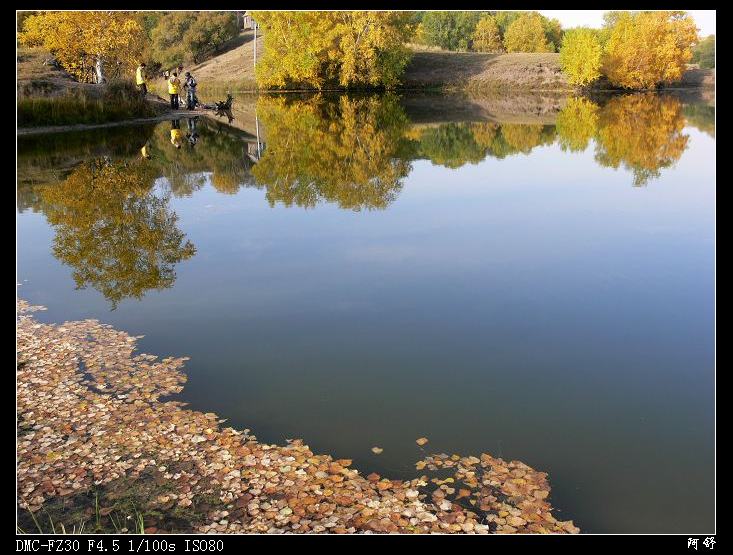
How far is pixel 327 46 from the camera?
2362 inches

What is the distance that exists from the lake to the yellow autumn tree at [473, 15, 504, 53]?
80.6m

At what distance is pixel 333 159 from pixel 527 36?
3067 inches

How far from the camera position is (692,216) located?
15258mm

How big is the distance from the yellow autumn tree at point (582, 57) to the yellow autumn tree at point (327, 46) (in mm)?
15879

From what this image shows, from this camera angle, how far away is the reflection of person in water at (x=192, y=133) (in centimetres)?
2808

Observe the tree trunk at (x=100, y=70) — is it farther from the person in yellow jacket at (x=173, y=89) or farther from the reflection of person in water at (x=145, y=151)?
the reflection of person in water at (x=145, y=151)

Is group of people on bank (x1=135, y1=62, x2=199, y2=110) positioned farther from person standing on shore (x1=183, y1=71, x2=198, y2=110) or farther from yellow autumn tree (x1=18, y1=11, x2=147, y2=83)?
yellow autumn tree (x1=18, y1=11, x2=147, y2=83)

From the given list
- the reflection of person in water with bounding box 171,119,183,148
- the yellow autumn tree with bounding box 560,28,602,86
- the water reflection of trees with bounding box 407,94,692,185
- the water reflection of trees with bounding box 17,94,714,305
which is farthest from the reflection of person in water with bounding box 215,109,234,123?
the yellow autumn tree with bounding box 560,28,602,86

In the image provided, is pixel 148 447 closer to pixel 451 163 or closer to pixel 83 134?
pixel 451 163

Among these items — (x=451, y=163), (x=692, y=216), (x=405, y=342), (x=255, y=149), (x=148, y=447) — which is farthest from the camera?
(x=255, y=149)
